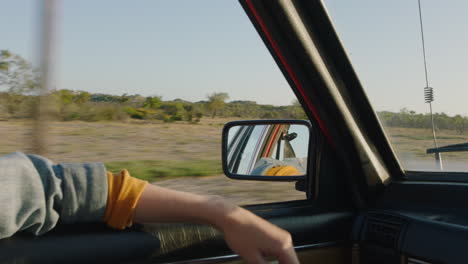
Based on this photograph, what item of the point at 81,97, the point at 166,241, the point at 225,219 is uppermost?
the point at 81,97

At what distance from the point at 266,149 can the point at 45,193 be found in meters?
1.22

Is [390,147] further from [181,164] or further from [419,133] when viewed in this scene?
[181,164]

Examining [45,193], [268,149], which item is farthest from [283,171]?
[45,193]

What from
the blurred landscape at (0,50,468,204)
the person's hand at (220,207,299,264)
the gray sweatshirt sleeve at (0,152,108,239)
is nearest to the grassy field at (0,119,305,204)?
the blurred landscape at (0,50,468,204)

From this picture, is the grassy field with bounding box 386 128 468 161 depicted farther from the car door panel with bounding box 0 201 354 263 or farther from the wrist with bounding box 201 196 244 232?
the wrist with bounding box 201 196 244 232

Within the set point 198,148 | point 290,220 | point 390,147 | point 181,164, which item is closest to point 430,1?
point 390,147

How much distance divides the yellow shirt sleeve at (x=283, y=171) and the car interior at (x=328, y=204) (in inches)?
2.0

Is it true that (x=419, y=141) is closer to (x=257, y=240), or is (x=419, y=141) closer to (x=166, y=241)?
(x=257, y=240)

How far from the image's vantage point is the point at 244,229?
1287mm

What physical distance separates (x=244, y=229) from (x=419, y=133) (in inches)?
33.8

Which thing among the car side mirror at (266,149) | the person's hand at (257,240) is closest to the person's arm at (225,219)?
the person's hand at (257,240)

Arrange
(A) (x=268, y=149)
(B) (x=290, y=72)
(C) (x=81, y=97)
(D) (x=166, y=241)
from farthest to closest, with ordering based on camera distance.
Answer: (C) (x=81, y=97) < (A) (x=268, y=149) < (B) (x=290, y=72) < (D) (x=166, y=241)

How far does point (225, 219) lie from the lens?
1.33 metres

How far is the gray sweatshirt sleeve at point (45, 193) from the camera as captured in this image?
1213 mm
